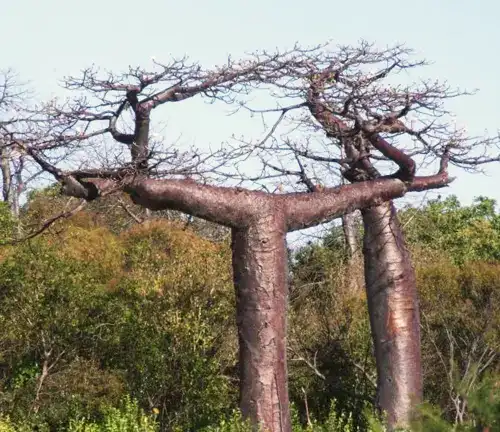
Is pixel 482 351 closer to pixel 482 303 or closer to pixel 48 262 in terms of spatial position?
pixel 482 303

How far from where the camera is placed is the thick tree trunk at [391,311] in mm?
10727

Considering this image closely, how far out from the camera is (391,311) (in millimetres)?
10781

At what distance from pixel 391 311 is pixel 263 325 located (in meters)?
2.03

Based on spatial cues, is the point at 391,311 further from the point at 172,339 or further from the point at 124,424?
the point at 172,339

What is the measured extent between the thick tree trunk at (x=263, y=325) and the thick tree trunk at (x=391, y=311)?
1781mm

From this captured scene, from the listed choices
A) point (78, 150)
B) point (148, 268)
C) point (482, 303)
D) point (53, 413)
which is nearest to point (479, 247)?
point (482, 303)

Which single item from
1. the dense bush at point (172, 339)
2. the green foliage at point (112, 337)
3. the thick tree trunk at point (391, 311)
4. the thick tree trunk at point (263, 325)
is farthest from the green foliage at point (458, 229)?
the thick tree trunk at point (263, 325)

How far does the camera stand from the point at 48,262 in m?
14.1

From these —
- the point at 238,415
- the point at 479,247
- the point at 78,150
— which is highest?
the point at 479,247

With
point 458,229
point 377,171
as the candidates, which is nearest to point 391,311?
point 377,171

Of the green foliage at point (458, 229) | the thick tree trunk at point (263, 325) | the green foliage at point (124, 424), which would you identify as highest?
the green foliage at point (458, 229)

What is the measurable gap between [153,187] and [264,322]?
152 cm

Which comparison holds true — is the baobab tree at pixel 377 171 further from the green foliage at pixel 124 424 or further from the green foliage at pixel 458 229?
the green foliage at pixel 458 229

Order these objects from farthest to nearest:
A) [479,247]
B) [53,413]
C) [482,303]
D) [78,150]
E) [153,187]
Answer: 1. [479,247]
2. [482,303]
3. [53,413]
4. [78,150]
5. [153,187]
